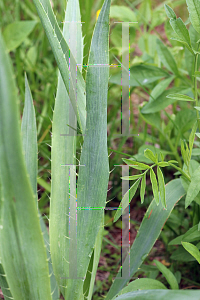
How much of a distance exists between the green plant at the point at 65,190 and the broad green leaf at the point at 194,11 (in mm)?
193

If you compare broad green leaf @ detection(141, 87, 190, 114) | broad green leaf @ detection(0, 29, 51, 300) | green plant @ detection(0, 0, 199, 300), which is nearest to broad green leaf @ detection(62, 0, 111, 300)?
green plant @ detection(0, 0, 199, 300)

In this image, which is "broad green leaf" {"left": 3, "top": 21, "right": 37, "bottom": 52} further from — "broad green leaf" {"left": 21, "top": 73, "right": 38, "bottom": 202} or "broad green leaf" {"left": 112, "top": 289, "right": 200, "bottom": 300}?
"broad green leaf" {"left": 112, "top": 289, "right": 200, "bottom": 300}

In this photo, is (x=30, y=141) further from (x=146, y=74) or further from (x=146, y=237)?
(x=146, y=74)

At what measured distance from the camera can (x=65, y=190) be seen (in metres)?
0.83

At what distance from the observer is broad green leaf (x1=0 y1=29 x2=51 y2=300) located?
0.50 meters

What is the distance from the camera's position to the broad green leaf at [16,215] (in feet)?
1.64

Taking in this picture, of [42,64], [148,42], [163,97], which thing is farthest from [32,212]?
[42,64]

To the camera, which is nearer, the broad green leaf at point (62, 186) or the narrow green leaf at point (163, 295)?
the narrow green leaf at point (163, 295)

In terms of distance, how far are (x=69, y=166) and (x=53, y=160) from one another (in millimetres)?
50

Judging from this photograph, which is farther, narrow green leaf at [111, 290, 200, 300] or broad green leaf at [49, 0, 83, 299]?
broad green leaf at [49, 0, 83, 299]

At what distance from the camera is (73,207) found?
807mm

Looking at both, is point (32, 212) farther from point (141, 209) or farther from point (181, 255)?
point (141, 209)

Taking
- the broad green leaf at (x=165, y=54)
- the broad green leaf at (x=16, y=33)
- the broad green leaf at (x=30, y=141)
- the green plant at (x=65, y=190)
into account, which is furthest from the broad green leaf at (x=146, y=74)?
the broad green leaf at (x=16, y=33)

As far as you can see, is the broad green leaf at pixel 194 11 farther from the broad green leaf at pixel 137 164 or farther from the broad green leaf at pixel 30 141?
the broad green leaf at pixel 30 141
